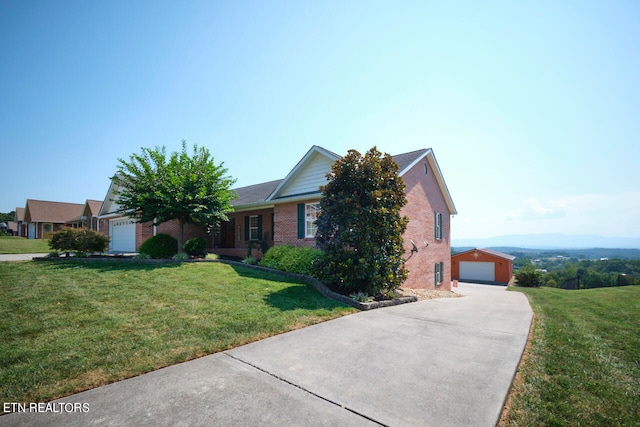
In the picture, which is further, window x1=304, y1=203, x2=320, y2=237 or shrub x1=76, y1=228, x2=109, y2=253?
shrub x1=76, y1=228, x2=109, y2=253

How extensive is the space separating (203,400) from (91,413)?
1087 mm

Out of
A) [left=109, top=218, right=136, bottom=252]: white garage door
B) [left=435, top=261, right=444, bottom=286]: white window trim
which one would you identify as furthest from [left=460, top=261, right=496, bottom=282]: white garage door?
[left=109, top=218, right=136, bottom=252]: white garage door

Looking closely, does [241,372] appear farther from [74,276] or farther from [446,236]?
[446,236]

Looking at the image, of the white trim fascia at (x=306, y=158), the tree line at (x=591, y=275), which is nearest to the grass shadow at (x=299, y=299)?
the white trim fascia at (x=306, y=158)

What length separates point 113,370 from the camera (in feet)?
13.1

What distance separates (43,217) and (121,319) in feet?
162

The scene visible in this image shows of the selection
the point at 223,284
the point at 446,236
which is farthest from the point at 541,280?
the point at 223,284

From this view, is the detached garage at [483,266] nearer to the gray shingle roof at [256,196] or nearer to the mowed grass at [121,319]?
the gray shingle roof at [256,196]

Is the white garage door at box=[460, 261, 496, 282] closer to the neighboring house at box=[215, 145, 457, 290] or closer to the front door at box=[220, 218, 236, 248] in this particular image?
the neighboring house at box=[215, 145, 457, 290]

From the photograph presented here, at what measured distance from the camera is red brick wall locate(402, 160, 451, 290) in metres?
14.8

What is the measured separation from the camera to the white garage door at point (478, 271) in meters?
36.3

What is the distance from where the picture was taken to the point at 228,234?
20938 mm

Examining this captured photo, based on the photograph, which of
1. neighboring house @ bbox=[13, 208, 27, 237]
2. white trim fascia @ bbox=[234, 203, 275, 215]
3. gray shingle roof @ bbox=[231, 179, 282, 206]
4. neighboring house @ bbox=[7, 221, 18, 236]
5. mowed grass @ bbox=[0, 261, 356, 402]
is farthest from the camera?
neighboring house @ bbox=[7, 221, 18, 236]

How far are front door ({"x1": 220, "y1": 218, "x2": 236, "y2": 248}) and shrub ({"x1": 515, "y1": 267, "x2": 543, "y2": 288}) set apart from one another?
32.9 m
